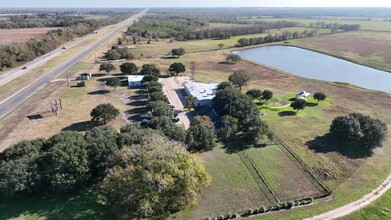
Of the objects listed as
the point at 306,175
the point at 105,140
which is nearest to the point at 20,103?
the point at 105,140

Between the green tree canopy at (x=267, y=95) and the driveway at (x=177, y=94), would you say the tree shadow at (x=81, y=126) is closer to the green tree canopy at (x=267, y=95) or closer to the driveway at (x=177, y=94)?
the driveway at (x=177, y=94)

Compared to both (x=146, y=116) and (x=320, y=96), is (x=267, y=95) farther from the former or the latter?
(x=146, y=116)

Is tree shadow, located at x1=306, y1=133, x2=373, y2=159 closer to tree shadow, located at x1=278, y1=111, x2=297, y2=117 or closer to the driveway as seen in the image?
tree shadow, located at x1=278, y1=111, x2=297, y2=117

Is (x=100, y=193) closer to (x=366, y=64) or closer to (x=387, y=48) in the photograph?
(x=366, y=64)

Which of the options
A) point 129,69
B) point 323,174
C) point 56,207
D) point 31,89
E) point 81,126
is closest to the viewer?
point 56,207

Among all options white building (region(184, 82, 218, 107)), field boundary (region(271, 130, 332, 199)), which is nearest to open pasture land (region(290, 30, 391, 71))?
white building (region(184, 82, 218, 107))

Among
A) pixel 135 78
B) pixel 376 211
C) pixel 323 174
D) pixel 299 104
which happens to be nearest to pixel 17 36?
pixel 135 78

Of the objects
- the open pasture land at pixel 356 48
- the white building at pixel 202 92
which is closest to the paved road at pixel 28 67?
the white building at pixel 202 92

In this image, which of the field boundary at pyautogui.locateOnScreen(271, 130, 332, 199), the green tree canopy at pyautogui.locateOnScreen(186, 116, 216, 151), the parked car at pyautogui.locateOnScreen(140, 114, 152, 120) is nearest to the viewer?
the field boundary at pyautogui.locateOnScreen(271, 130, 332, 199)
